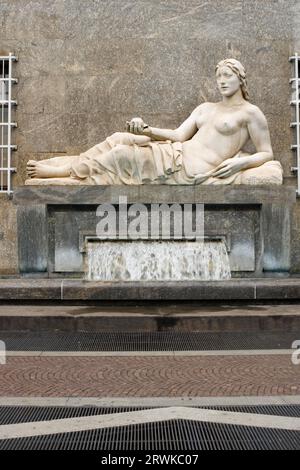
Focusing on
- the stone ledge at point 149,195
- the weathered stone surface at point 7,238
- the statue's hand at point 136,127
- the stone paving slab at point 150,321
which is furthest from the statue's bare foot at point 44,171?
the stone paving slab at point 150,321

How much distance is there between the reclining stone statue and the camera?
918 cm

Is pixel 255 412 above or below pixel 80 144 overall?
below

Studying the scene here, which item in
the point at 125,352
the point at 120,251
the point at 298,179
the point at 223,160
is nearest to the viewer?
the point at 125,352

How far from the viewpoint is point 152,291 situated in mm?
7348

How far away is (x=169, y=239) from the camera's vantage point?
891 centimetres

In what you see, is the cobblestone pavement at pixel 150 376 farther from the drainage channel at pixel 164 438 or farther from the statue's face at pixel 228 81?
the statue's face at pixel 228 81

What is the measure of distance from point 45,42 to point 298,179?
5.85 meters

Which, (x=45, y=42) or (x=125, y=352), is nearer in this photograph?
(x=125, y=352)

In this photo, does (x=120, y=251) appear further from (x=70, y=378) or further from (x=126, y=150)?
(x=70, y=378)

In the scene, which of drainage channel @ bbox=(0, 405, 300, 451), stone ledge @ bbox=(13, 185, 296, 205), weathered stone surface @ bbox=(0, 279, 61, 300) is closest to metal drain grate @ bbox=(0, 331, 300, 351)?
weathered stone surface @ bbox=(0, 279, 61, 300)

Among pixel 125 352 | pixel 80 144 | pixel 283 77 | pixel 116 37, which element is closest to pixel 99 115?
pixel 80 144

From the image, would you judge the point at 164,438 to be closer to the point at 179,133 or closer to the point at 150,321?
the point at 150,321

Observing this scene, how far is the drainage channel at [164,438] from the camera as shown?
327 centimetres

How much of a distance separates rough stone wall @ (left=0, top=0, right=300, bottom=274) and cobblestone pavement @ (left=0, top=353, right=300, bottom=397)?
704 cm
